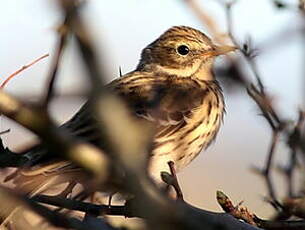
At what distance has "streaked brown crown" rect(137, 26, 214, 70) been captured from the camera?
5.88 meters

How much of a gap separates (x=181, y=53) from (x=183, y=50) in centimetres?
5

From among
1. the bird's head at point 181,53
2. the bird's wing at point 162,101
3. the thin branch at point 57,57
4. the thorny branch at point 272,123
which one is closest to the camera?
the thin branch at point 57,57

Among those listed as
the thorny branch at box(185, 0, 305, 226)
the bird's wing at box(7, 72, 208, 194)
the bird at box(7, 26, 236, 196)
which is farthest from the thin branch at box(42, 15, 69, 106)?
the bird's wing at box(7, 72, 208, 194)

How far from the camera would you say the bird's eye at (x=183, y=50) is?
595 centimetres

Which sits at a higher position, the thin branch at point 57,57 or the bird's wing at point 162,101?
the thin branch at point 57,57

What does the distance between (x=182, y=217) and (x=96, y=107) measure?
0.72 feet

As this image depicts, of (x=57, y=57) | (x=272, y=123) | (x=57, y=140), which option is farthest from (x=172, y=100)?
(x=57, y=140)

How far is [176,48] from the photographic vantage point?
606 cm

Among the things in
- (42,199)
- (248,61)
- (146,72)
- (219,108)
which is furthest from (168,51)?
(42,199)

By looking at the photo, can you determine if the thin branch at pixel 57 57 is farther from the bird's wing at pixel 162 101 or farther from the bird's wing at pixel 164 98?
the bird's wing at pixel 164 98

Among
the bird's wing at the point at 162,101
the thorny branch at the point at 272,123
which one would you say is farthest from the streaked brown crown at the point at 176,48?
the thorny branch at the point at 272,123

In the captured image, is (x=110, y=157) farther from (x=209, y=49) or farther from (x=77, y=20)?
(x=209, y=49)

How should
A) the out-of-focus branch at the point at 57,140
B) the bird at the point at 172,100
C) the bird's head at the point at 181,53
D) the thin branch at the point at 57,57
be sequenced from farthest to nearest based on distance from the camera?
the bird's head at the point at 181,53 < the bird at the point at 172,100 < the thin branch at the point at 57,57 < the out-of-focus branch at the point at 57,140

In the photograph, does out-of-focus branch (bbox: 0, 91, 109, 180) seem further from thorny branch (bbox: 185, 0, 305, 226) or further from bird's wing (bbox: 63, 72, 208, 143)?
bird's wing (bbox: 63, 72, 208, 143)
